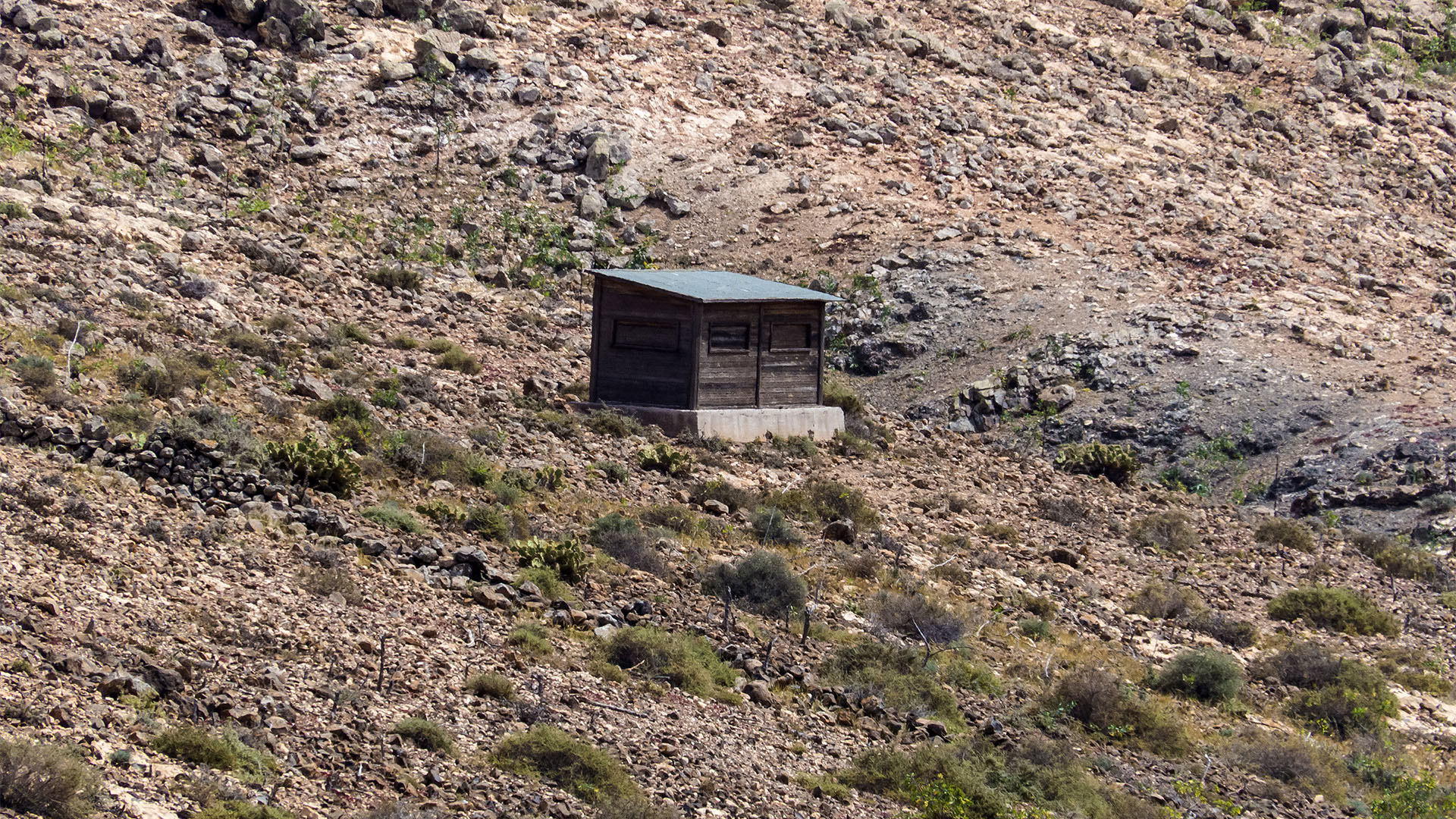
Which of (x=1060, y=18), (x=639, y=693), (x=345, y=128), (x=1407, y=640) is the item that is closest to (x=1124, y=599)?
(x=1407, y=640)

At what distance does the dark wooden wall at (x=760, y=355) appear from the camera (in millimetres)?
20516

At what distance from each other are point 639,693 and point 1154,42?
34.0 metres

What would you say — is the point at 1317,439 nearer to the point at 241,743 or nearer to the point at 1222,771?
the point at 1222,771

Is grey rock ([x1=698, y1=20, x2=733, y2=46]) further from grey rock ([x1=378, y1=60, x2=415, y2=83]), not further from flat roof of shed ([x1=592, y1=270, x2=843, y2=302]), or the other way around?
flat roof of shed ([x1=592, y1=270, x2=843, y2=302])

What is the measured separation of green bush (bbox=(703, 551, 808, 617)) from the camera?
45.8ft

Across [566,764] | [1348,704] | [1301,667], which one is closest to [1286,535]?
[1301,667]

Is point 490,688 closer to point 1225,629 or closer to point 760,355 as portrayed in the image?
point 1225,629

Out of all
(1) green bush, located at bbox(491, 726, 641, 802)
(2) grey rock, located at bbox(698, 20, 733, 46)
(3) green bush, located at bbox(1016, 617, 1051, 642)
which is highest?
(2) grey rock, located at bbox(698, 20, 733, 46)

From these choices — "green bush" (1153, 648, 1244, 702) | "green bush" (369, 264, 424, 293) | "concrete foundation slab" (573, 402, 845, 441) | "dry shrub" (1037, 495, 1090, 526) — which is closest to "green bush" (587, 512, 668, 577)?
"concrete foundation slab" (573, 402, 845, 441)

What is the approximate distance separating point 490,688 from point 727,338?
429 inches

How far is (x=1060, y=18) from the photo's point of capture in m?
39.9

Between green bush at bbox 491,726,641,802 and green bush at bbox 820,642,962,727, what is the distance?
351 centimetres

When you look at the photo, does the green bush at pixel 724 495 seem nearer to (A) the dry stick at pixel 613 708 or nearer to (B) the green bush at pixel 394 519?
(B) the green bush at pixel 394 519

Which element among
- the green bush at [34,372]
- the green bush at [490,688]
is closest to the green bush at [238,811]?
the green bush at [490,688]
